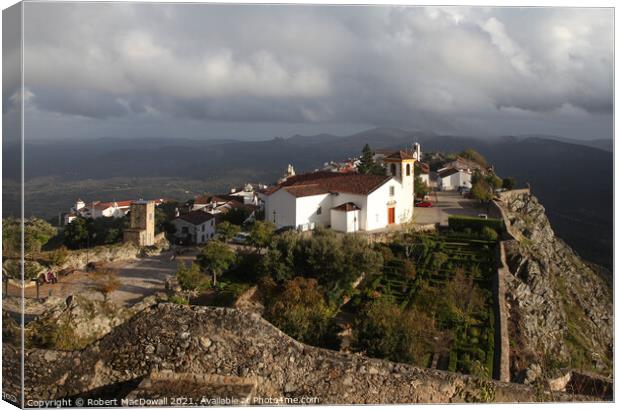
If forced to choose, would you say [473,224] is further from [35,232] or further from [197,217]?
[35,232]

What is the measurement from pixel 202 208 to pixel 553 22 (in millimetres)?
8283

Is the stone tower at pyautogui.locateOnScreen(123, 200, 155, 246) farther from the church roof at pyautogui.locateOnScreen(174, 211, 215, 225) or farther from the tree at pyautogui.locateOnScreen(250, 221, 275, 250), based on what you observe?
the tree at pyautogui.locateOnScreen(250, 221, 275, 250)

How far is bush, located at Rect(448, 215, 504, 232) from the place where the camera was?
15375 millimetres

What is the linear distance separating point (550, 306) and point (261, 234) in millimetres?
7379

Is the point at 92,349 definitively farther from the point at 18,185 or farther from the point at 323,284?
the point at 323,284

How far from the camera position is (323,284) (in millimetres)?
10352

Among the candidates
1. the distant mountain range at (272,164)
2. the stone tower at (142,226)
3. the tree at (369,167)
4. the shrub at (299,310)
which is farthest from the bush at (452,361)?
the tree at (369,167)

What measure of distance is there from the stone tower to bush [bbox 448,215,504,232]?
8.79 meters

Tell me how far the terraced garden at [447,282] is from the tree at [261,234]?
2.06 metres

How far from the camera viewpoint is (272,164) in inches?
491

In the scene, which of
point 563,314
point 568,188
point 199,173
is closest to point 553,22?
point 568,188

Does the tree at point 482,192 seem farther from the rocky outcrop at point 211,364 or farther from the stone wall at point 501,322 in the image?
the rocky outcrop at point 211,364

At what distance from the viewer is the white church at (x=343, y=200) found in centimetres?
1135

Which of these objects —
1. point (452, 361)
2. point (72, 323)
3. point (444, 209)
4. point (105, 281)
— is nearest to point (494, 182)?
point (444, 209)
